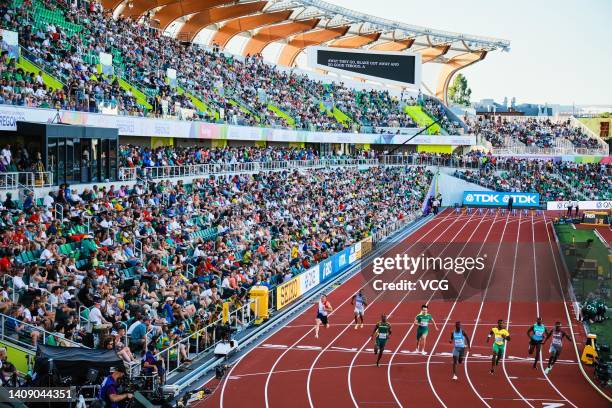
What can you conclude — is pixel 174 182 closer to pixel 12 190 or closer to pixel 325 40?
pixel 12 190

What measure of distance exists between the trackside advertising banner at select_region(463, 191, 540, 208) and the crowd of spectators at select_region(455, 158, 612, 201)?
5.18 feet

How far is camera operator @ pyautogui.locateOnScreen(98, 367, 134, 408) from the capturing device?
12562 mm

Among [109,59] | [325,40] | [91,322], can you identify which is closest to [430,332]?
[91,322]

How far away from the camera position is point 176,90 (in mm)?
37344

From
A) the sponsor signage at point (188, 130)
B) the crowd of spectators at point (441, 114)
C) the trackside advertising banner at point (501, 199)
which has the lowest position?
the trackside advertising banner at point (501, 199)

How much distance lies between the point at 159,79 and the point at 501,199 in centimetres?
2763

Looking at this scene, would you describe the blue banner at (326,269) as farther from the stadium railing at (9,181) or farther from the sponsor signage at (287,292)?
the stadium railing at (9,181)

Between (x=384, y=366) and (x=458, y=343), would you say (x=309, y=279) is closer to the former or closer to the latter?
(x=384, y=366)

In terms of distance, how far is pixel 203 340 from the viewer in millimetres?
18734

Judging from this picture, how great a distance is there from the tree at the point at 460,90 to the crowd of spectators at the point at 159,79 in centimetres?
7981

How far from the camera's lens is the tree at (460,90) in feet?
470

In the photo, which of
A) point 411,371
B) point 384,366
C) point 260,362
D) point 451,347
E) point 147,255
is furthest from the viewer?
point 451,347

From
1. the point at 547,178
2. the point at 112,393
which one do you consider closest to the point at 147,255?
the point at 112,393

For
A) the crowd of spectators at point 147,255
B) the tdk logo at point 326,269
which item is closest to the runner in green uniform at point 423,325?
the crowd of spectators at point 147,255
